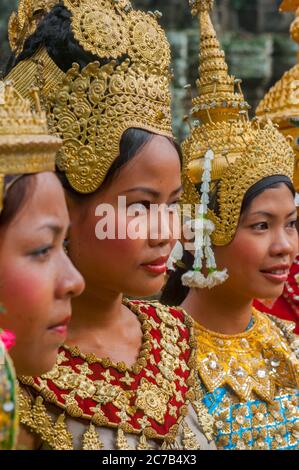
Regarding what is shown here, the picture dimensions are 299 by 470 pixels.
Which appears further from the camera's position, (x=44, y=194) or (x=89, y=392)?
(x=89, y=392)

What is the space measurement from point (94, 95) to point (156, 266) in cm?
62

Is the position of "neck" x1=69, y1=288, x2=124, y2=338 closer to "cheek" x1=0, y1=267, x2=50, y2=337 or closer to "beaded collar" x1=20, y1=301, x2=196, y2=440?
"beaded collar" x1=20, y1=301, x2=196, y2=440

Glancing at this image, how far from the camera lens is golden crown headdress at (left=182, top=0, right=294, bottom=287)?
3.65 meters

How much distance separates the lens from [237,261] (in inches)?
144

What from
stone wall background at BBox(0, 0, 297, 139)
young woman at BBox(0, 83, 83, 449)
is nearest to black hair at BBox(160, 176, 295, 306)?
young woman at BBox(0, 83, 83, 449)

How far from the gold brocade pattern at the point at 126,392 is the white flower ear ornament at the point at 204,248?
35 cm

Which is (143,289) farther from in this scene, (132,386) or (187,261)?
(187,261)

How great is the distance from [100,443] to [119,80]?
123 centimetres

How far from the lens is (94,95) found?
298cm

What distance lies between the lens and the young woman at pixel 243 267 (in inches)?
A: 138

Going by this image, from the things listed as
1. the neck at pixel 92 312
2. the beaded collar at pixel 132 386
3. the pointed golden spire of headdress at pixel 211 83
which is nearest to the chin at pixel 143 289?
the neck at pixel 92 312

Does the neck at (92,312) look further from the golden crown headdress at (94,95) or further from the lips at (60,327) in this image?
the lips at (60,327)
